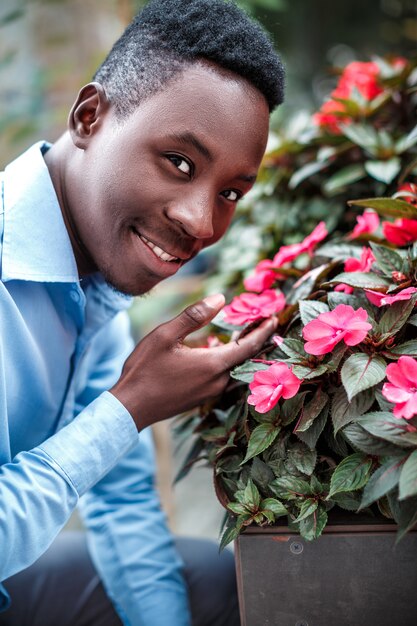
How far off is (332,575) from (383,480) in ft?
0.70

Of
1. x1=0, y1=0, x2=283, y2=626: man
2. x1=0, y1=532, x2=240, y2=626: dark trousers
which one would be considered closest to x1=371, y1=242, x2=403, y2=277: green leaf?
x1=0, y1=0, x2=283, y2=626: man

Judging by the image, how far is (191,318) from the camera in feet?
3.30

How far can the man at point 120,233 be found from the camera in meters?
0.97

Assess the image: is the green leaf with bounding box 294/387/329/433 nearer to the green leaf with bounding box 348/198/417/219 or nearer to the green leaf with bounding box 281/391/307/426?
the green leaf with bounding box 281/391/307/426

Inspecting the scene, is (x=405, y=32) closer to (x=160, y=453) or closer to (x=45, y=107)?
(x=45, y=107)

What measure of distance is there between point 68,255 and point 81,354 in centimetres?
23

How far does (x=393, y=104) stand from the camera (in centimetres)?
152

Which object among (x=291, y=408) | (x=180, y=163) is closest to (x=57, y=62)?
(x=180, y=163)

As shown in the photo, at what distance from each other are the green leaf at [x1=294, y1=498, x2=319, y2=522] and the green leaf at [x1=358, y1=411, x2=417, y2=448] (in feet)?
0.43

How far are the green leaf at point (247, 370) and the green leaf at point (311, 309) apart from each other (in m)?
0.09

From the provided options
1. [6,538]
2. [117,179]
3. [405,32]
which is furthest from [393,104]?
[405,32]

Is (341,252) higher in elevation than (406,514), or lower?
higher

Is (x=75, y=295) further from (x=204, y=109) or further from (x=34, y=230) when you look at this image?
(x=204, y=109)

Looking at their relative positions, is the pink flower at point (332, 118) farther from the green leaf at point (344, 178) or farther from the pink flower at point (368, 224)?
the pink flower at point (368, 224)
